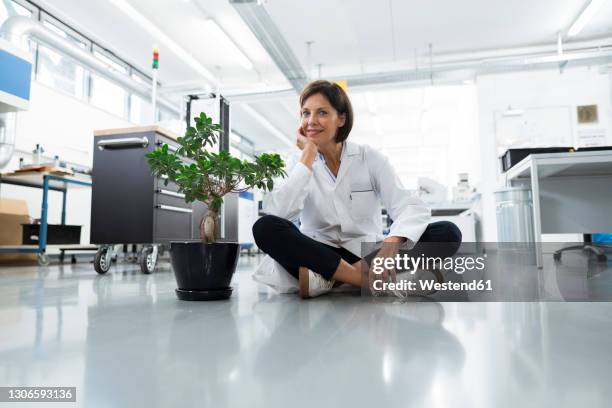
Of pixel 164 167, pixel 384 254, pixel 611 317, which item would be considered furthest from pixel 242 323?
pixel 611 317

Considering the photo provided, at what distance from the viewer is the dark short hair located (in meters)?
1.67

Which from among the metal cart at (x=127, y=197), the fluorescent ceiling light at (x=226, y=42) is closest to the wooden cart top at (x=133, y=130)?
the metal cart at (x=127, y=197)

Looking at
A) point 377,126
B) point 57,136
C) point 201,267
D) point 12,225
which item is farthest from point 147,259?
point 377,126

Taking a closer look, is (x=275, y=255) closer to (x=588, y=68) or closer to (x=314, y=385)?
(x=314, y=385)

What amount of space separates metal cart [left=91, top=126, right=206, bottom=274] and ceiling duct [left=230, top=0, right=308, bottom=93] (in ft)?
7.77

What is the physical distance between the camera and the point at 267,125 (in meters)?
9.93

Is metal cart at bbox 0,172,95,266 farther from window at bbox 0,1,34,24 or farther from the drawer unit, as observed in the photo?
window at bbox 0,1,34,24

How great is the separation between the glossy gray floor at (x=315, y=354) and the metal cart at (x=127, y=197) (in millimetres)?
1378

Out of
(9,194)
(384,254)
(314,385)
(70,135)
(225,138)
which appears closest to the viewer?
(314,385)

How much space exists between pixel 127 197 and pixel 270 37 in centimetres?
325

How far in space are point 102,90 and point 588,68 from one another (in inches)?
305

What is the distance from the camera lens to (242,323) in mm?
1064

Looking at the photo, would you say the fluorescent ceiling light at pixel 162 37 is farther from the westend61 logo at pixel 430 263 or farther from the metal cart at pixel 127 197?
the westend61 logo at pixel 430 263

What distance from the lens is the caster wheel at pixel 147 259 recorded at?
2.71 m
